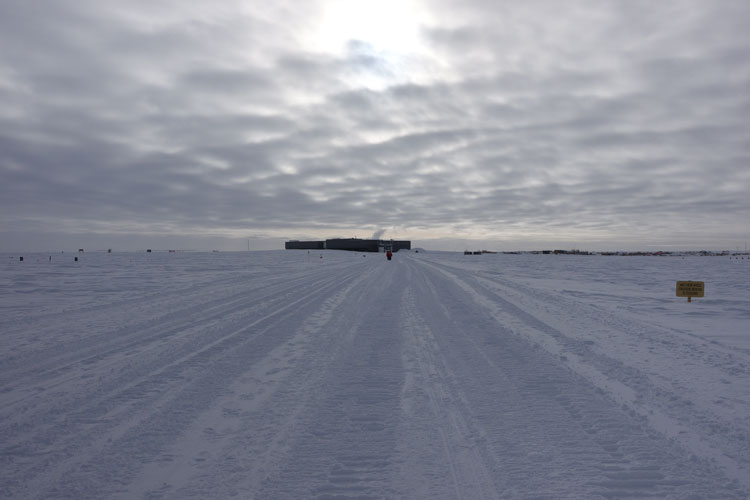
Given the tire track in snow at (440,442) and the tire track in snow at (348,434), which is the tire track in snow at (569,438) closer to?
the tire track in snow at (440,442)

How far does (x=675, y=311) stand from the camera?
490 inches

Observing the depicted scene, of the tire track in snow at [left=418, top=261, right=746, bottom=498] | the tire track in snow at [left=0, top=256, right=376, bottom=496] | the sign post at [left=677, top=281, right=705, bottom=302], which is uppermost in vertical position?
the sign post at [left=677, top=281, right=705, bottom=302]

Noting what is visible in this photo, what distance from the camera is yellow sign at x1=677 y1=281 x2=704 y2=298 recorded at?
14.2 meters

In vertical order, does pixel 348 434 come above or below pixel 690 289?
below

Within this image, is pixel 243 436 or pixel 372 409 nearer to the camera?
pixel 243 436

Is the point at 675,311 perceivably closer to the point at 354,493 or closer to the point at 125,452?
the point at 354,493

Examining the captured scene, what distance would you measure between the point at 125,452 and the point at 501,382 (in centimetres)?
400

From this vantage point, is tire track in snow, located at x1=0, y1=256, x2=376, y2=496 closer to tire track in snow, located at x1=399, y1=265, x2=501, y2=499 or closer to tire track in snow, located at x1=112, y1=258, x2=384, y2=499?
tire track in snow, located at x1=112, y1=258, x2=384, y2=499

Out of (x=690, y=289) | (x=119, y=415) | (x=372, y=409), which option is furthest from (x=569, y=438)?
(x=690, y=289)

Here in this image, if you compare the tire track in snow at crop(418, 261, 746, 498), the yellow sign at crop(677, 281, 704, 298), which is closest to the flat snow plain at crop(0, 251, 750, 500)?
the tire track in snow at crop(418, 261, 746, 498)

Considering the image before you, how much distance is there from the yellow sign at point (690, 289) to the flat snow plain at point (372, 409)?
15.9ft

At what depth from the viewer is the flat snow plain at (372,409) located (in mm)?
3281

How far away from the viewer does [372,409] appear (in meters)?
4.70

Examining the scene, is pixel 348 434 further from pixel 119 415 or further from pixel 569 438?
pixel 119 415
